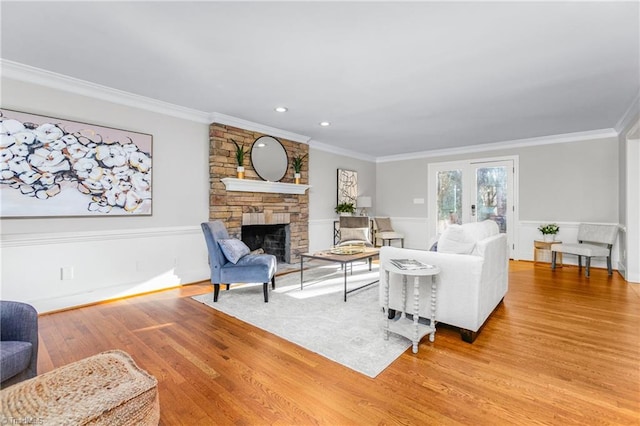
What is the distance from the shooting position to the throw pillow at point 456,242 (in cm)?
258

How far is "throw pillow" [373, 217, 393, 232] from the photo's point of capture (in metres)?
7.27

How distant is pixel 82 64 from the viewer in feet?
9.26

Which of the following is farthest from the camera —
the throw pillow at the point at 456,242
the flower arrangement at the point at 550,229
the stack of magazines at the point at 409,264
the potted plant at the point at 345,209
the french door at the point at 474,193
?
the potted plant at the point at 345,209

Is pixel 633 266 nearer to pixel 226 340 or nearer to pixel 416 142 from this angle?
pixel 416 142

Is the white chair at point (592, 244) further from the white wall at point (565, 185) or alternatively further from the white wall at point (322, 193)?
the white wall at point (322, 193)

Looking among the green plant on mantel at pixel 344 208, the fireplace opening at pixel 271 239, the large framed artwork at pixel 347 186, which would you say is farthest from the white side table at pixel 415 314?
the large framed artwork at pixel 347 186

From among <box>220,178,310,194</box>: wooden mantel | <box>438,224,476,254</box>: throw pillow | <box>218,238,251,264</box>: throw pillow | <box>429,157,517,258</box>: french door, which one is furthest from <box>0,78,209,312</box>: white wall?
<box>429,157,517,258</box>: french door

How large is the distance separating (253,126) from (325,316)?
10.6ft

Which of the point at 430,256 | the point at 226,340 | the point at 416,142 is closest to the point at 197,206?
the point at 226,340

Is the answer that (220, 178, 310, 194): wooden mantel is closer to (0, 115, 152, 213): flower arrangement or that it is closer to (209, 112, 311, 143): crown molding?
(209, 112, 311, 143): crown molding

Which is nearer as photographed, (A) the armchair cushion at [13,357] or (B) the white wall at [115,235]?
(A) the armchair cushion at [13,357]

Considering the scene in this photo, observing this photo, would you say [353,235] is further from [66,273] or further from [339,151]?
[66,273]

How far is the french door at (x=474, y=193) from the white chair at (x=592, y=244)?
3.60ft

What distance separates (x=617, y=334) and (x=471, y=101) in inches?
109
